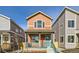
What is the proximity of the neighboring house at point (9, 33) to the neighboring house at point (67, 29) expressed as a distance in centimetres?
96

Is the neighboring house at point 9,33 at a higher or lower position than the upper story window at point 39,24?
lower

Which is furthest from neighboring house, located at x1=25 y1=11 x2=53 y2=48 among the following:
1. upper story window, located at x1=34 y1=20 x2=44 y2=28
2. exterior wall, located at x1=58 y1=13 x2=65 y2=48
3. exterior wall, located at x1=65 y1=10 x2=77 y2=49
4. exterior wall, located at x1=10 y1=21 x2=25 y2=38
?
exterior wall, located at x1=65 y1=10 x2=77 y2=49

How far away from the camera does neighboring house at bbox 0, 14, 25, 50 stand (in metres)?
7.54

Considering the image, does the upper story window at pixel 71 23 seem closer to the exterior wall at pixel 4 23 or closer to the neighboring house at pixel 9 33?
the neighboring house at pixel 9 33

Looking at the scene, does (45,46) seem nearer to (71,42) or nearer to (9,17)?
(71,42)

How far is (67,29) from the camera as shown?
759cm

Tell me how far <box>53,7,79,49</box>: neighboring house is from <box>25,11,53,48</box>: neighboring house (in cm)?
20

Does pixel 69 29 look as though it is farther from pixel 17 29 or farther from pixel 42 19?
pixel 17 29

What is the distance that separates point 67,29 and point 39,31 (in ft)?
2.46

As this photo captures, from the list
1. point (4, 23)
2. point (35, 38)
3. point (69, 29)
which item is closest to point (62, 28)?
point (69, 29)

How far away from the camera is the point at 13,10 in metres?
7.50

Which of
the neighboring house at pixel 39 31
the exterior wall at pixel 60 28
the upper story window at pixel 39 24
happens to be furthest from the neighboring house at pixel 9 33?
the exterior wall at pixel 60 28

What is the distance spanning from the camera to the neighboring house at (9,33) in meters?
7.54
